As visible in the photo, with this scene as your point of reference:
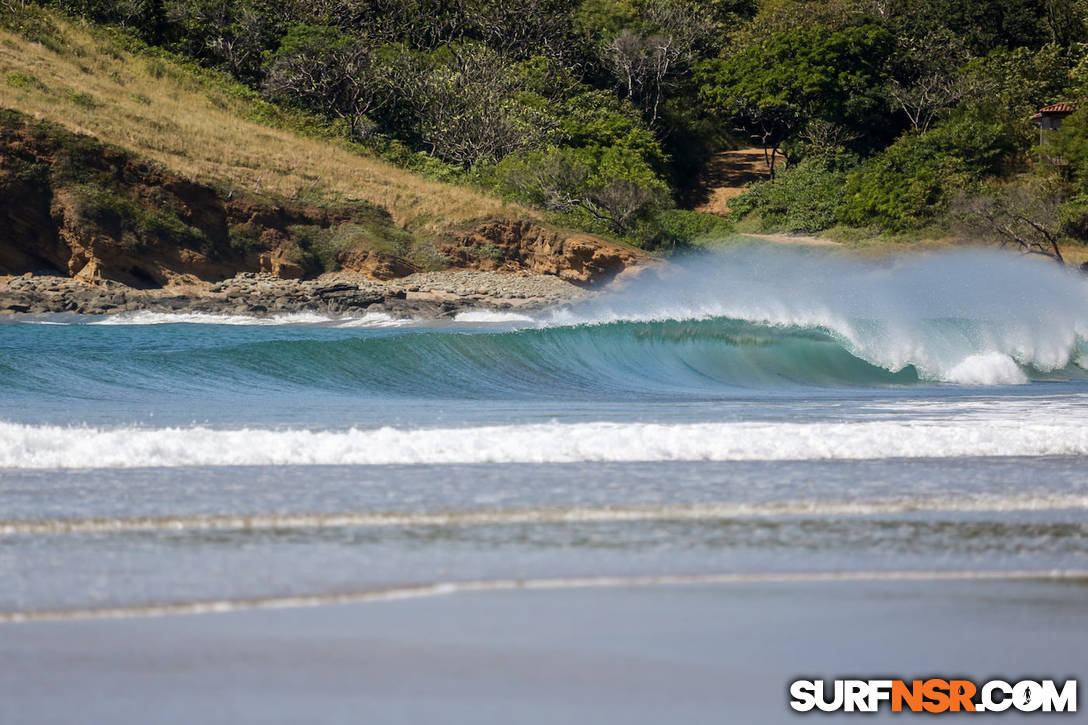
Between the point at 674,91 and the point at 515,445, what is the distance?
49.6 meters

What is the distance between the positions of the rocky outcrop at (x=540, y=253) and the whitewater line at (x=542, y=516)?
32.5m

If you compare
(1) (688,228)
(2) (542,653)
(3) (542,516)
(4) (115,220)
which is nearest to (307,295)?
(4) (115,220)

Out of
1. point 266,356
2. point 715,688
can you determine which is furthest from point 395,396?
point 715,688

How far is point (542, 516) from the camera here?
6.77 meters

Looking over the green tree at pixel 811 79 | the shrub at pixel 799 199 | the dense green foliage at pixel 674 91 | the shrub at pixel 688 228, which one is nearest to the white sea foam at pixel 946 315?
the shrub at pixel 688 228

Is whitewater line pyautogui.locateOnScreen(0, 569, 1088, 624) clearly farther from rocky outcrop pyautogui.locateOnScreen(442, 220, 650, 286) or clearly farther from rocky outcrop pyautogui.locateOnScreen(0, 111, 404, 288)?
rocky outcrop pyautogui.locateOnScreen(442, 220, 650, 286)

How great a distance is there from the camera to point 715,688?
13.1 ft

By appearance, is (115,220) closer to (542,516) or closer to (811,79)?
(811,79)

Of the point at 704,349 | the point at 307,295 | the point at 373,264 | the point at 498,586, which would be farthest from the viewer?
the point at 373,264

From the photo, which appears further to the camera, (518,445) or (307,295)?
(307,295)

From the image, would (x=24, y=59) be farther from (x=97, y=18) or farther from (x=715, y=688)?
(x=715, y=688)

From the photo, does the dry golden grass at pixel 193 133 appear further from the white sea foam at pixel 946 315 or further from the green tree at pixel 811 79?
the green tree at pixel 811 79

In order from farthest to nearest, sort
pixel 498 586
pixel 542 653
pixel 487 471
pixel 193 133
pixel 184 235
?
pixel 193 133
pixel 184 235
pixel 487 471
pixel 498 586
pixel 542 653

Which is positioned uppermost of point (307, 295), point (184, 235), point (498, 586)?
point (498, 586)
